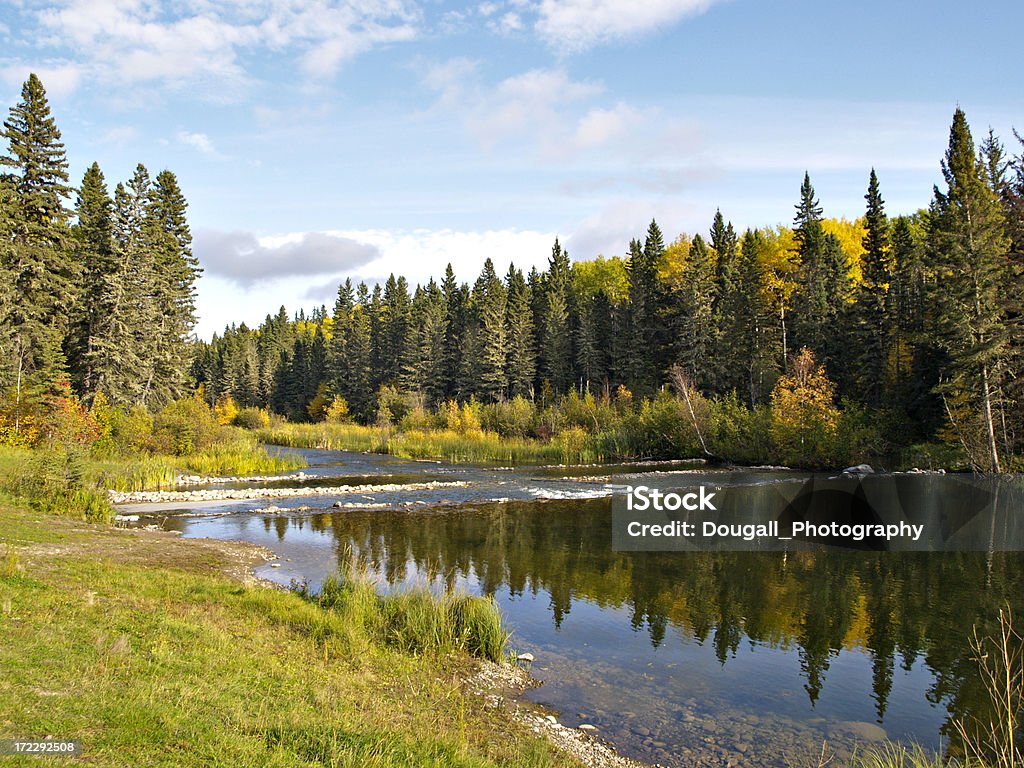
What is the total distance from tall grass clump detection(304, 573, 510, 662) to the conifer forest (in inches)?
1104

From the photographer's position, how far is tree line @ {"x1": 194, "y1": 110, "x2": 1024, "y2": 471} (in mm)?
35062

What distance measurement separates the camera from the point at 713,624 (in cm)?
1355

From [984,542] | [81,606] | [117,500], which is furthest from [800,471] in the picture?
[81,606]

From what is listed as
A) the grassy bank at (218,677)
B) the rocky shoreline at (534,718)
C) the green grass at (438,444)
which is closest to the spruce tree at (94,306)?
the green grass at (438,444)

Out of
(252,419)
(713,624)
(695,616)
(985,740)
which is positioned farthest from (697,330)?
(252,419)

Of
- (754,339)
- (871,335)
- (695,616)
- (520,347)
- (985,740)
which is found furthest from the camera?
(520,347)

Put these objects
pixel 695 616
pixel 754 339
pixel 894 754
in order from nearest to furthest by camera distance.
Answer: pixel 894 754
pixel 695 616
pixel 754 339

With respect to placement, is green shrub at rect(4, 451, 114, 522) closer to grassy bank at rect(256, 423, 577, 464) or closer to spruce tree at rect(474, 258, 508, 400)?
grassy bank at rect(256, 423, 577, 464)

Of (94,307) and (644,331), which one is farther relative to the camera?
(644,331)

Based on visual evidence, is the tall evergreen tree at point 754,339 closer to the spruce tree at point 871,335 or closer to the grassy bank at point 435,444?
the spruce tree at point 871,335

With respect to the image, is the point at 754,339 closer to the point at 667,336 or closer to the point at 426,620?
the point at 667,336

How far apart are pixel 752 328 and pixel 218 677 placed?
5341 cm

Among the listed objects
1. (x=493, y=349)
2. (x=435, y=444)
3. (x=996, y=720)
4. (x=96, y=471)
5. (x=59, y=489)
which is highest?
(x=493, y=349)

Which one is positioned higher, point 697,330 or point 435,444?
point 697,330
